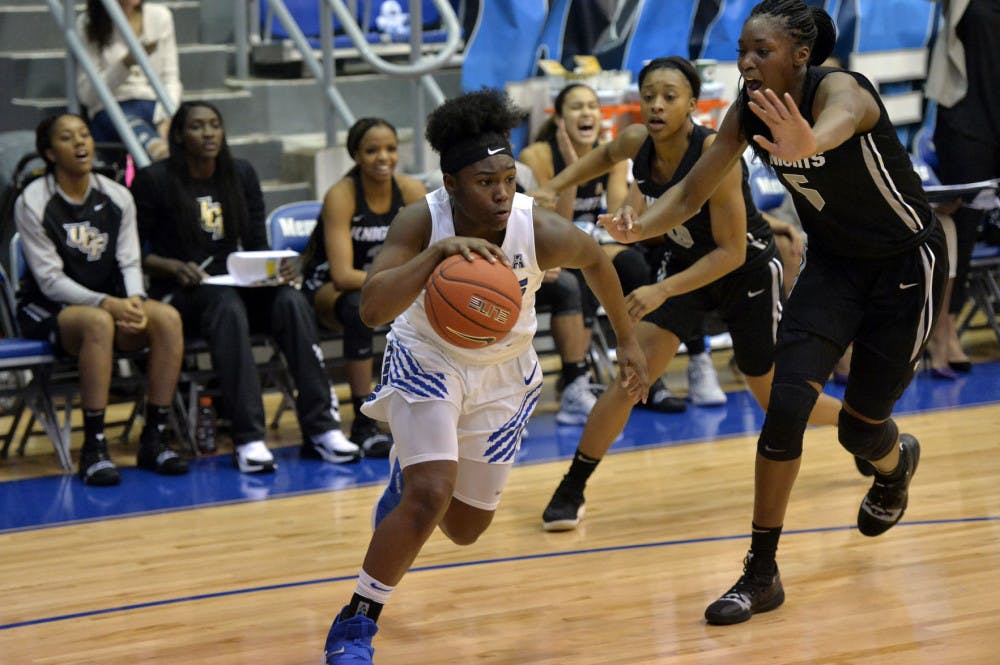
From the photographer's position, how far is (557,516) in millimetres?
5348

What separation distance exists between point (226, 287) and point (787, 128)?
3.68 meters

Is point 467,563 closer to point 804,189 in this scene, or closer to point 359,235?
point 804,189

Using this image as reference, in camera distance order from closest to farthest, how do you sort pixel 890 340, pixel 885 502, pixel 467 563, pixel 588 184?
pixel 890 340 → pixel 885 502 → pixel 467 563 → pixel 588 184

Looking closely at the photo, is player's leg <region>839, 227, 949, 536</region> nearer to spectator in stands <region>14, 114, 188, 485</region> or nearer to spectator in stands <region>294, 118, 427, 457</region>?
spectator in stands <region>294, 118, 427, 457</region>

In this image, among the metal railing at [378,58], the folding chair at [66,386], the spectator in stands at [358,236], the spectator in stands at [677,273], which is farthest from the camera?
the metal railing at [378,58]

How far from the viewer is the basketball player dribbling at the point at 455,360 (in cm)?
370

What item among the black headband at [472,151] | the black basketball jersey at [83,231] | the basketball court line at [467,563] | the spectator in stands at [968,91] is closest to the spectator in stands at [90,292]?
the black basketball jersey at [83,231]

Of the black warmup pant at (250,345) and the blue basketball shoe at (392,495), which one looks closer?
the blue basketball shoe at (392,495)

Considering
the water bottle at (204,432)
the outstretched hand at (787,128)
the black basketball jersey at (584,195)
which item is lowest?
the water bottle at (204,432)

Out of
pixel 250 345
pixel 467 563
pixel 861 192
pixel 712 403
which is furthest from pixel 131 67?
pixel 861 192

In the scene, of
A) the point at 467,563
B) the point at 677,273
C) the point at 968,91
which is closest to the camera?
the point at 467,563

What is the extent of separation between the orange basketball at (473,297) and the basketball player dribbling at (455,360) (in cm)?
3

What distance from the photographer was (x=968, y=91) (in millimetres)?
8523

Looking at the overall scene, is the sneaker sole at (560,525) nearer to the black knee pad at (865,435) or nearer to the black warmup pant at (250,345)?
the black knee pad at (865,435)
